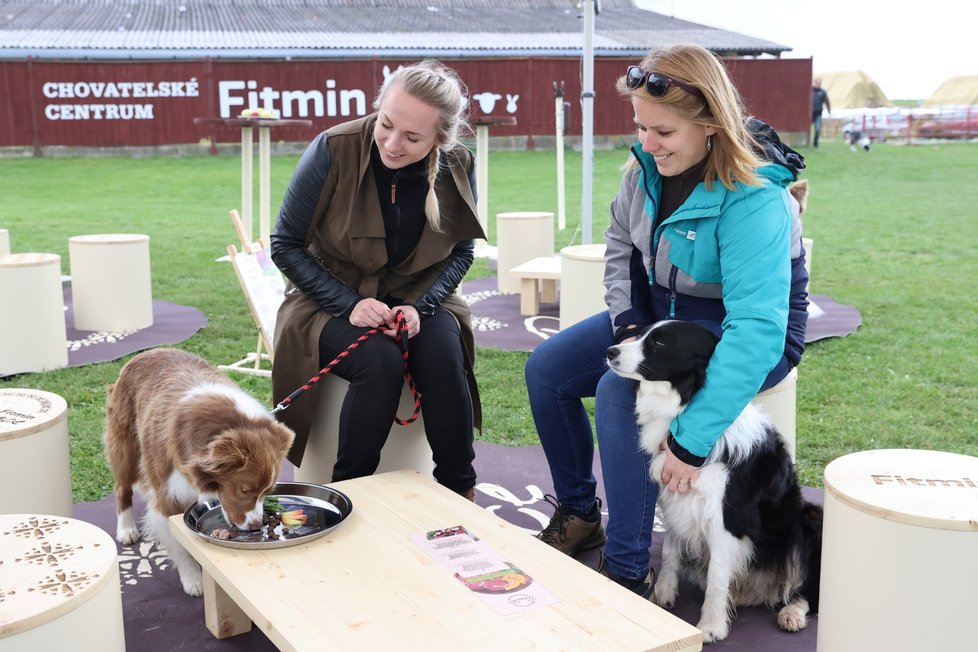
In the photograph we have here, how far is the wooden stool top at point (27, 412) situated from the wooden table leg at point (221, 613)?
2.58 feet

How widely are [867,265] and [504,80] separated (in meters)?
14.0

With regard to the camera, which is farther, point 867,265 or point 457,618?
point 867,265

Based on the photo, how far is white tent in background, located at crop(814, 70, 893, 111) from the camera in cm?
4472

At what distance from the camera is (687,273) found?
2836mm

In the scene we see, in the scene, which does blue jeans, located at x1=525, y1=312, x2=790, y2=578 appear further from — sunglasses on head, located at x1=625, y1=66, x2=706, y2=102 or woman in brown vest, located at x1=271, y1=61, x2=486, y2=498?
sunglasses on head, located at x1=625, y1=66, x2=706, y2=102

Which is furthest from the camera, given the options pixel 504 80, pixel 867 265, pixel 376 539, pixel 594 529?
pixel 504 80

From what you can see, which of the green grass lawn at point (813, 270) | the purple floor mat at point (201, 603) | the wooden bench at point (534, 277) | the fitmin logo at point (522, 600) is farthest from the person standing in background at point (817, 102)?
the fitmin logo at point (522, 600)

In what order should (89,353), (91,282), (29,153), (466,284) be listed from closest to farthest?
1. (89,353)
2. (91,282)
3. (466,284)
4. (29,153)

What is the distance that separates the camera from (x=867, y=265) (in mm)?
9234

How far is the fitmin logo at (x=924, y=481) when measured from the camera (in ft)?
7.45

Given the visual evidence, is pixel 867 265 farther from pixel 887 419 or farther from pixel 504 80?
pixel 504 80

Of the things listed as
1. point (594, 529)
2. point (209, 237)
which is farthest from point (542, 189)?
point (594, 529)

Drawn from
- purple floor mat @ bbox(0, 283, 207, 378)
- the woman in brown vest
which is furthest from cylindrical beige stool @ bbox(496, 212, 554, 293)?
the woman in brown vest

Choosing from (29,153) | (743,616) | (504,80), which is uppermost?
(504,80)
